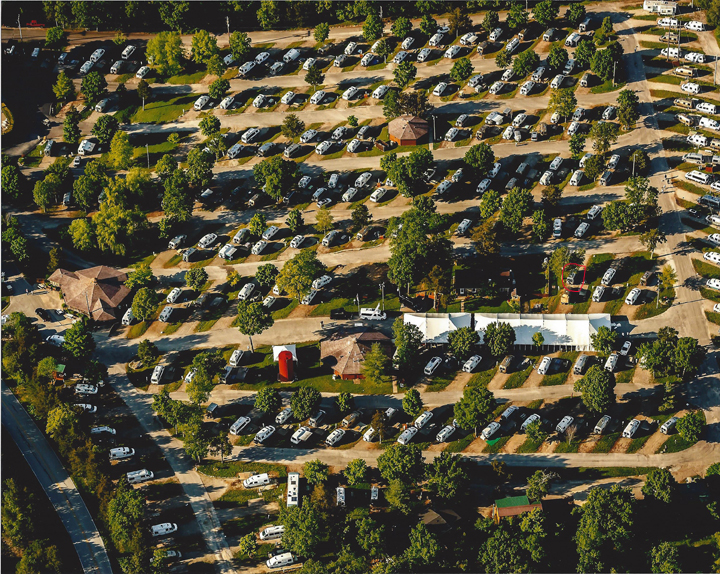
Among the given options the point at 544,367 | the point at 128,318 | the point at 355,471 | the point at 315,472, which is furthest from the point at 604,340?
the point at 128,318

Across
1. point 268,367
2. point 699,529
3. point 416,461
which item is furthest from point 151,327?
point 699,529

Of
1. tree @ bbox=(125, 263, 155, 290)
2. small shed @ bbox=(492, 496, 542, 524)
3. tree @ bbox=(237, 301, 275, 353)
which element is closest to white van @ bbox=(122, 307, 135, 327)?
tree @ bbox=(125, 263, 155, 290)

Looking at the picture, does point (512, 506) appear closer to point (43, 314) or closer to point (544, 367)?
point (544, 367)

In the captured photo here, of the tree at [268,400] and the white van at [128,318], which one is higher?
the white van at [128,318]

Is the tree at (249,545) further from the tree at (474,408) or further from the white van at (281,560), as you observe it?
the tree at (474,408)

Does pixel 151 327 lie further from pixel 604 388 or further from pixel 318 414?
pixel 604 388

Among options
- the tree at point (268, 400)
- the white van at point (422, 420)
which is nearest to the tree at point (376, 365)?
the white van at point (422, 420)

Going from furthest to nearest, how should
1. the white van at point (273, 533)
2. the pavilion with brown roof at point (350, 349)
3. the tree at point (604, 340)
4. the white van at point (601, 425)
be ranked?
the pavilion with brown roof at point (350, 349) → the tree at point (604, 340) → the white van at point (601, 425) → the white van at point (273, 533)

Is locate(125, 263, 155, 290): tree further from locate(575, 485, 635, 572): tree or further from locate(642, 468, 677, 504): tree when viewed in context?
locate(642, 468, 677, 504): tree
